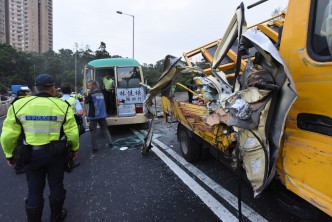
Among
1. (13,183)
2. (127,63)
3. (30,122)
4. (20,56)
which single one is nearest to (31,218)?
(30,122)

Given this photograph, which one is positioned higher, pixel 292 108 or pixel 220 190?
pixel 292 108

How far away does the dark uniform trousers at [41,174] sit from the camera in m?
1.99

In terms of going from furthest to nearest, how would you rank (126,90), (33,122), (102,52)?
1. (102,52)
2. (126,90)
3. (33,122)

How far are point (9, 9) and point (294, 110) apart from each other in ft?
417

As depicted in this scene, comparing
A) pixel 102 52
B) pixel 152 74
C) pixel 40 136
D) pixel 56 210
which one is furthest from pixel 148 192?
pixel 102 52

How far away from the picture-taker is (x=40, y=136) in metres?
2.01

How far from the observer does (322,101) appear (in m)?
1.25

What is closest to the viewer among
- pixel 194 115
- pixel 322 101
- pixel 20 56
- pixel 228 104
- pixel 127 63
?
pixel 322 101

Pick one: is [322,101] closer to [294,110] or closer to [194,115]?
[294,110]

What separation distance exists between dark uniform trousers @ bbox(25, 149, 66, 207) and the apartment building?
107 m

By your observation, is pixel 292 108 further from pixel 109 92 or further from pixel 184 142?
pixel 109 92

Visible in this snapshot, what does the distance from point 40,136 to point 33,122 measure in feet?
0.57

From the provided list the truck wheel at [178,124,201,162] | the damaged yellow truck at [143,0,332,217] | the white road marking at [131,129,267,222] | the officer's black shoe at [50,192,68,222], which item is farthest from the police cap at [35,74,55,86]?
the white road marking at [131,129,267,222]

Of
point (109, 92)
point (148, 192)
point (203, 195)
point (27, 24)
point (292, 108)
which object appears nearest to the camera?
point (292, 108)
